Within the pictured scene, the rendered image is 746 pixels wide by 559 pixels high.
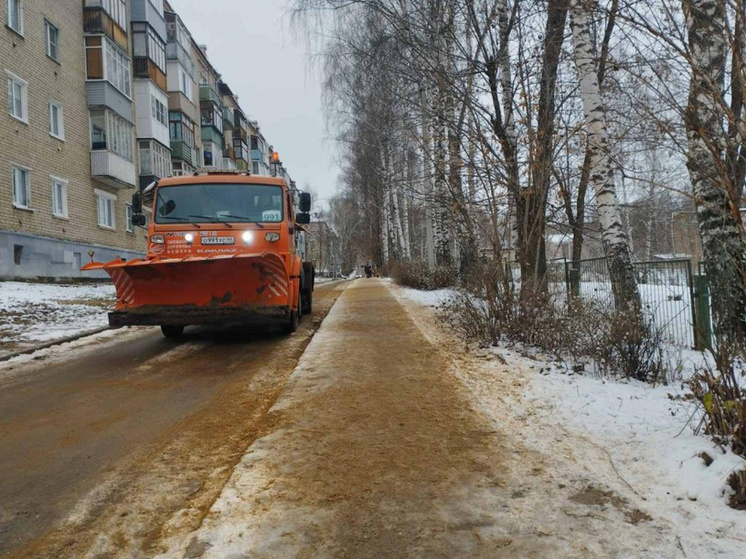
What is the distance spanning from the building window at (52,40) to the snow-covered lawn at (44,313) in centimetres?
938

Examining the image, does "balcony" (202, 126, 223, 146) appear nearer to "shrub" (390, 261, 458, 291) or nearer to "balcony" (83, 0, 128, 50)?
"balcony" (83, 0, 128, 50)

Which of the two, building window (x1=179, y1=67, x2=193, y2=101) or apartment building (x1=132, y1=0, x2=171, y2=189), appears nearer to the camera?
apartment building (x1=132, y1=0, x2=171, y2=189)

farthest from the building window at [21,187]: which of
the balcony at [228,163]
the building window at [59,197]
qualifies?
the balcony at [228,163]

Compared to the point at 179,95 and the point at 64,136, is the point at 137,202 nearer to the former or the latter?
the point at 64,136

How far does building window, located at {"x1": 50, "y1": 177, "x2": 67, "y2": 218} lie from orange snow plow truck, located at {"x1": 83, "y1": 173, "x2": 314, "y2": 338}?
12167mm

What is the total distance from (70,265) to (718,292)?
64.0 ft

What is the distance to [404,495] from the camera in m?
2.76

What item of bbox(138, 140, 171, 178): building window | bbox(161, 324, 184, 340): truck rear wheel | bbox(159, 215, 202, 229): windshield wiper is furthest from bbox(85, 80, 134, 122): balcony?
bbox(161, 324, 184, 340): truck rear wheel

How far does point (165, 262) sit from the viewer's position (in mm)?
6910

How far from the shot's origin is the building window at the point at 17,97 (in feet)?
54.9

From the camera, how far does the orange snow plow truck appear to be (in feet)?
23.2

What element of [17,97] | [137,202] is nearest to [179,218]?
[137,202]

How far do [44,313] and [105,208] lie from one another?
12.8 metres

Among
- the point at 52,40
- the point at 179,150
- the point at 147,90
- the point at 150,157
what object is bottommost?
the point at 150,157
